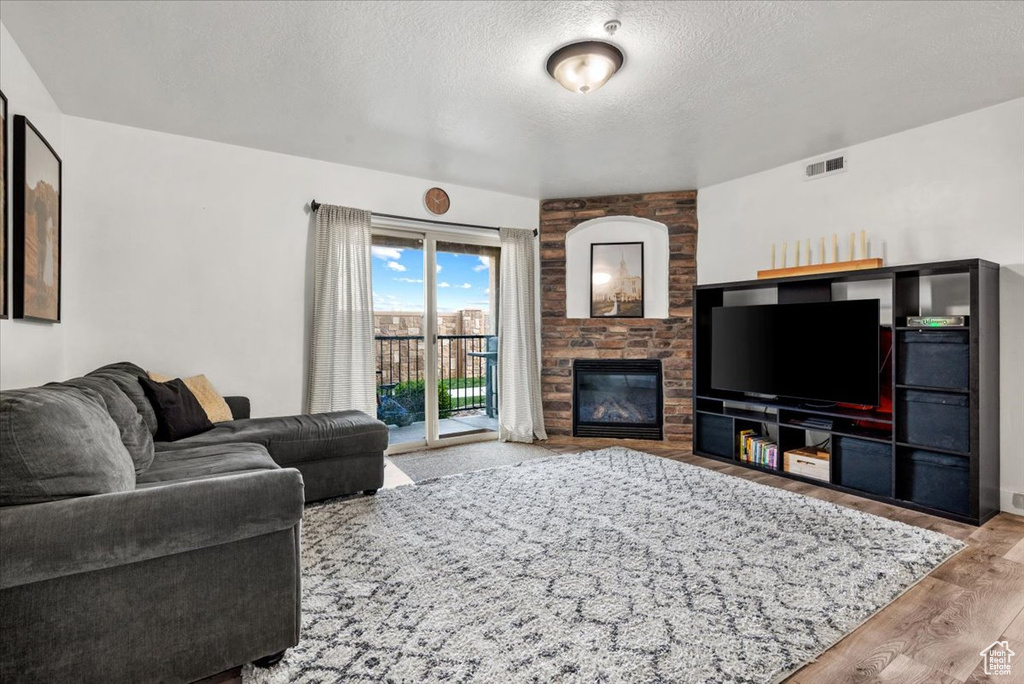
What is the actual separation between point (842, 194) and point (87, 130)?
539 cm

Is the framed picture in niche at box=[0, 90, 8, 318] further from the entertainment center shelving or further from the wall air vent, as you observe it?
the wall air vent

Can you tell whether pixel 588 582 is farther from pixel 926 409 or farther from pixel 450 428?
pixel 450 428

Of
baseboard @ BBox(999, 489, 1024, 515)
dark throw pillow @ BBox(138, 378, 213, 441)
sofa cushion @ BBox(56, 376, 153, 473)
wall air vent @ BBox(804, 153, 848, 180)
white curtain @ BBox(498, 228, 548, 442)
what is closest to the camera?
sofa cushion @ BBox(56, 376, 153, 473)

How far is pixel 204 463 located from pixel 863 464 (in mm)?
3911

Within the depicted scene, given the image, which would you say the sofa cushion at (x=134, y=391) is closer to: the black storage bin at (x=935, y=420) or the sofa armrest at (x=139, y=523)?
the sofa armrest at (x=139, y=523)

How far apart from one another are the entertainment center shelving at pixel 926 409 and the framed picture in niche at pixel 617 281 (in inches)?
58.4

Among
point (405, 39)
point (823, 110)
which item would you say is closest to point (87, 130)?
point (405, 39)

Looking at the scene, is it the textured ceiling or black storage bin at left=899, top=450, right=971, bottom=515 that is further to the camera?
black storage bin at left=899, top=450, right=971, bottom=515

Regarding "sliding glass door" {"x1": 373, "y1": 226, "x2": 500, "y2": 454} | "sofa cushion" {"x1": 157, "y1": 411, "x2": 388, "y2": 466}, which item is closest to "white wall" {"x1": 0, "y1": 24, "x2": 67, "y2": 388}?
"sofa cushion" {"x1": 157, "y1": 411, "x2": 388, "y2": 466}

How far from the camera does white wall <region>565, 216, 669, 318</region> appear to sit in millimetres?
5023

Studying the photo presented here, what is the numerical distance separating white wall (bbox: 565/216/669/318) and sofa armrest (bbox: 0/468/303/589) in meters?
3.97

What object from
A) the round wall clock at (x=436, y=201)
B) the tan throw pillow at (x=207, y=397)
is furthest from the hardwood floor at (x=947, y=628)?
the round wall clock at (x=436, y=201)

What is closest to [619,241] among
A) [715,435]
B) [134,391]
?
[715,435]

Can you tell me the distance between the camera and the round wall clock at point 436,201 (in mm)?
4617
